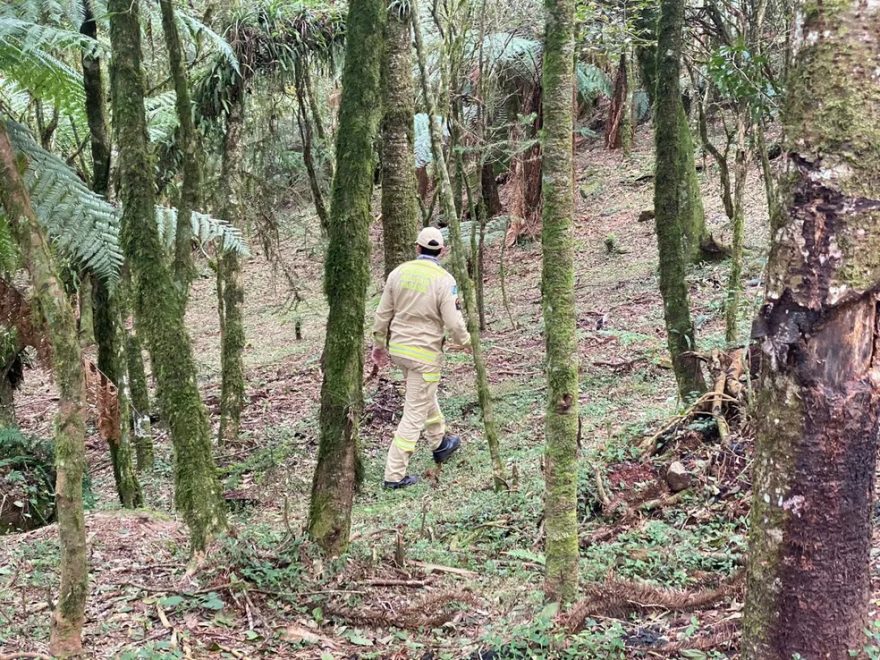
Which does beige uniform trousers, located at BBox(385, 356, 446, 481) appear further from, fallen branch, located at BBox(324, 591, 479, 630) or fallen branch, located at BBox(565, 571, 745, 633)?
fallen branch, located at BBox(565, 571, 745, 633)

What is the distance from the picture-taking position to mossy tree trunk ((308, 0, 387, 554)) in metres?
4.47

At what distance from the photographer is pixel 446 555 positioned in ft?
16.9

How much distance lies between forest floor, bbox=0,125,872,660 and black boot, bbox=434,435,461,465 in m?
0.16

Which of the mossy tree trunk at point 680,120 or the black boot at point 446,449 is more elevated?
the mossy tree trunk at point 680,120

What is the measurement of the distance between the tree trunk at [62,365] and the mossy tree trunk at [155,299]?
117 cm

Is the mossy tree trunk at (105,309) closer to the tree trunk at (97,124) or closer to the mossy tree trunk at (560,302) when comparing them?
the tree trunk at (97,124)

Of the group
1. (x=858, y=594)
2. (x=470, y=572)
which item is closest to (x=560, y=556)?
(x=470, y=572)

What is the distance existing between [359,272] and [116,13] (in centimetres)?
200

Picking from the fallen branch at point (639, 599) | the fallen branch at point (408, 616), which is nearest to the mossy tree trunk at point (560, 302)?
the fallen branch at point (639, 599)

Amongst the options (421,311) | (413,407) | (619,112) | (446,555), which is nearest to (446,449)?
(413,407)

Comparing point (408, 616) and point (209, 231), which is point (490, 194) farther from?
point (408, 616)

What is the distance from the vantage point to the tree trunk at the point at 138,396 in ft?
25.6

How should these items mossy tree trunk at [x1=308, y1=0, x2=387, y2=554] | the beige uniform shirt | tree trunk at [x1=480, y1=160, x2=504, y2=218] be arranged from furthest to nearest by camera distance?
tree trunk at [x1=480, y1=160, x2=504, y2=218] < the beige uniform shirt < mossy tree trunk at [x1=308, y1=0, x2=387, y2=554]

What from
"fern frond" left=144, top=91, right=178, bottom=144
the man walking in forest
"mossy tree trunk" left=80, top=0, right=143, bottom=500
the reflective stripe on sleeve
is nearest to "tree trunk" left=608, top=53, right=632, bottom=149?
"fern frond" left=144, top=91, right=178, bottom=144
